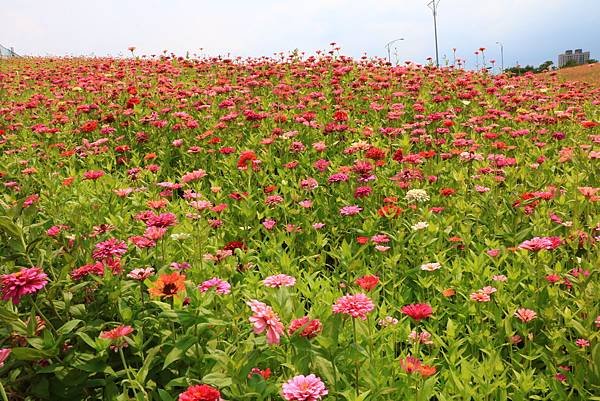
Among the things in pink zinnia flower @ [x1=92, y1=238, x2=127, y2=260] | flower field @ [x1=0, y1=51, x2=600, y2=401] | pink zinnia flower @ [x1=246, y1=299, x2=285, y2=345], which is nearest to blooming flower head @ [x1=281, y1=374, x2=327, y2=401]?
flower field @ [x1=0, y1=51, x2=600, y2=401]

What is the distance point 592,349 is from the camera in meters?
2.41

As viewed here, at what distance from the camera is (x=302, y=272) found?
12.0 ft

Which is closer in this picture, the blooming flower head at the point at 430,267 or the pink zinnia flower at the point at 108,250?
the pink zinnia flower at the point at 108,250

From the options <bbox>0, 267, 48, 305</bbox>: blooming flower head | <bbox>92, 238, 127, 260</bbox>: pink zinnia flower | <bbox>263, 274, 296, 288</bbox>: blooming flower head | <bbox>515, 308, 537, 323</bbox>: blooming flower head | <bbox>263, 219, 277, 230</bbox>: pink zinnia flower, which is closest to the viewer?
<bbox>0, 267, 48, 305</bbox>: blooming flower head

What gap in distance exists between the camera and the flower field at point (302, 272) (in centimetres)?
208

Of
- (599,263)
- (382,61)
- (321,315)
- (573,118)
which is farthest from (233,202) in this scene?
(382,61)

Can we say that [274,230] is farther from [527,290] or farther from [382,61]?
[382,61]

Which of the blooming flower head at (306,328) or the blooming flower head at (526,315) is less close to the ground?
the blooming flower head at (306,328)

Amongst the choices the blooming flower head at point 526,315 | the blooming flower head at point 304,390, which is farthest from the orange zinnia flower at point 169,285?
the blooming flower head at point 526,315

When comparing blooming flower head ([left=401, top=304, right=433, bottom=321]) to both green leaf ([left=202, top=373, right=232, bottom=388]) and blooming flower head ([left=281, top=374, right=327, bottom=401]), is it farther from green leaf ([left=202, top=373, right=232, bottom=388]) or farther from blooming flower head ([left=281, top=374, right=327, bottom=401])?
green leaf ([left=202, top=373, right=232, bottom=388])

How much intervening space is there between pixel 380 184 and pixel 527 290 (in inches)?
73.8

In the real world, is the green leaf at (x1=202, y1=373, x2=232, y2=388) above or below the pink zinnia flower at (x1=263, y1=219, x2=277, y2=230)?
below

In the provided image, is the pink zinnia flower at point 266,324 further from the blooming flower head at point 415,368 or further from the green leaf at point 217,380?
the blooming flower head at point 415,368

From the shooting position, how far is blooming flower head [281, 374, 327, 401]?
1625mm
